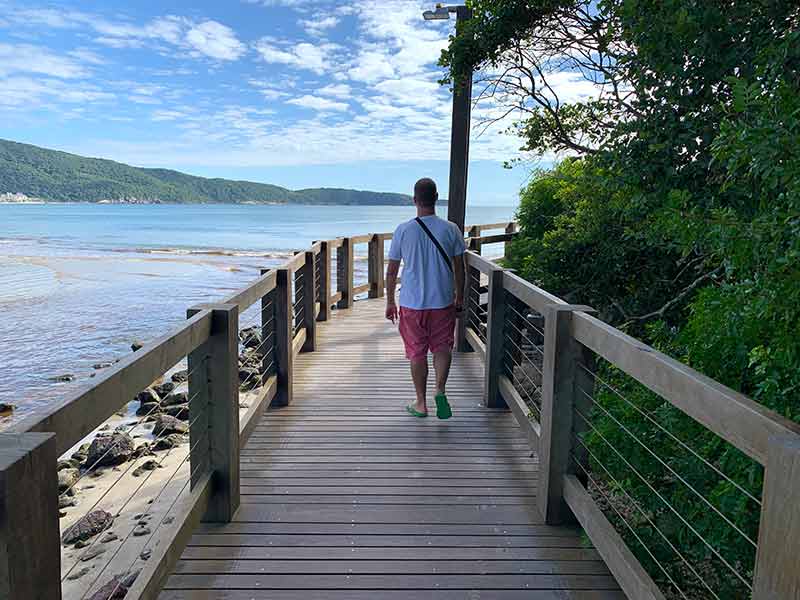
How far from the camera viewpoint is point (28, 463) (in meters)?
1.31

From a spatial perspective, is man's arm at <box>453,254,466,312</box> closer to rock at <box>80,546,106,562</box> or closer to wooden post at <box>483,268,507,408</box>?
wooden post at <box>483,268,507,408</box>

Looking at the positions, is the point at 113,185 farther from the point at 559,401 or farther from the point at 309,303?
the point at 559,401

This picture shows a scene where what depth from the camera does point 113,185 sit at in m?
133

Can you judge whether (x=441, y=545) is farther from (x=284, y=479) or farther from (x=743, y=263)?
(x=743, y=263)

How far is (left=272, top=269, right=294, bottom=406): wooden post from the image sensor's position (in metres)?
4.77

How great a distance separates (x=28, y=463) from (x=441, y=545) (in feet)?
6.74

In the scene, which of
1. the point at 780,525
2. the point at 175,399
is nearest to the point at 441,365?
the point at 780,525

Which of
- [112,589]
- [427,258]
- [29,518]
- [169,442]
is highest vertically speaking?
[427,258]

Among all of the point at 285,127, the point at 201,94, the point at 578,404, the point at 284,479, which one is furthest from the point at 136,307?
the point at 201,94

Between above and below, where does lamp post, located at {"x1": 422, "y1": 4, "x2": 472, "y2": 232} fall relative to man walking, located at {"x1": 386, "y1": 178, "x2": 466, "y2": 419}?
above

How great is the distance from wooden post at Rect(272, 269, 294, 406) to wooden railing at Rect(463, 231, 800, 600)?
4.97ft

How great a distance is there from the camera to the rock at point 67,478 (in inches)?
252

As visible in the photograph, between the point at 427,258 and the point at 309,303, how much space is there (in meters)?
2.51

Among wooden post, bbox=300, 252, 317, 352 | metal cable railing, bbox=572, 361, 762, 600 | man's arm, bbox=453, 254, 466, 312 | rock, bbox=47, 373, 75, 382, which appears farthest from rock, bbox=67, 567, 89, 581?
rock, bbox=47, 373, 75, 382
